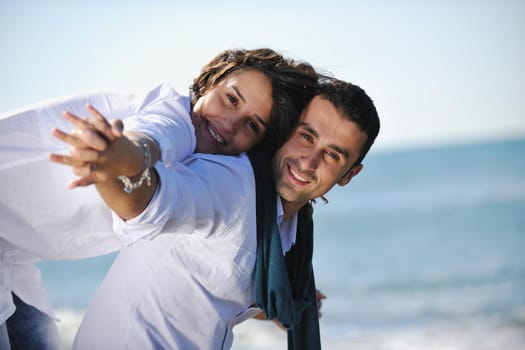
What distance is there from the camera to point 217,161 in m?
2.22

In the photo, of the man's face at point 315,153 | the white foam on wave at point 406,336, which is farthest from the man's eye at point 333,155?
the white foam on wave at point 406,336

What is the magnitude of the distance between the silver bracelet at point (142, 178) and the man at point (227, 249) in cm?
15

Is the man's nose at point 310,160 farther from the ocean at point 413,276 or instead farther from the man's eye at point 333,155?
the ocean at point 413,276

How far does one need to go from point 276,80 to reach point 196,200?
45.2 inches

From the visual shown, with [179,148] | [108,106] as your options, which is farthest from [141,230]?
[108,106]

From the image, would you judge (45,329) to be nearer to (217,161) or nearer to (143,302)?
(143,302)

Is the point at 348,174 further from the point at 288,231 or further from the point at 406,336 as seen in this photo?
the point at 406,336

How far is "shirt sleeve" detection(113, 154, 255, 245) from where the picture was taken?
1.77 metres

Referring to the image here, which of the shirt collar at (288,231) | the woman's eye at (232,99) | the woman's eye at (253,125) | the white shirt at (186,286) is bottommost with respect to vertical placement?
the white shirt at (186,286)

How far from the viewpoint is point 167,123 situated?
6.96 ft

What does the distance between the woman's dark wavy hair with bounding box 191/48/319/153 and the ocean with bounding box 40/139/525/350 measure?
17.9 feet

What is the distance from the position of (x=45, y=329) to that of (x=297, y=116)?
1466 millimetres

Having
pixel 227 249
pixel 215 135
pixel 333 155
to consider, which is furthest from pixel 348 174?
pixel 227 249

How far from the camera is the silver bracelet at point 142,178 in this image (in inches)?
64.6
